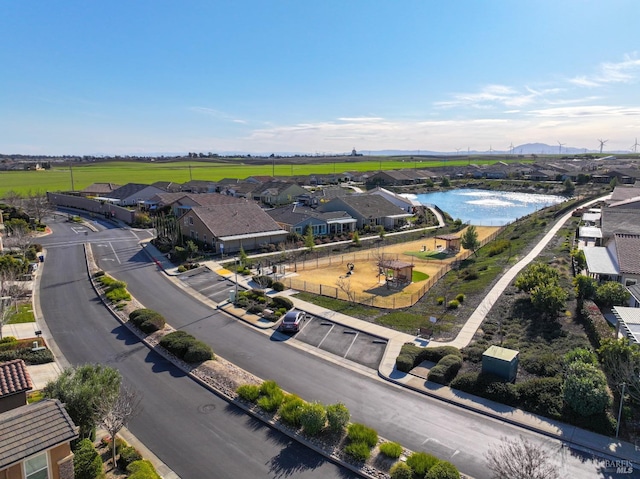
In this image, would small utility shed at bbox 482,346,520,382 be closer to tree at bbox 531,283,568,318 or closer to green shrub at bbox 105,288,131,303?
tree at bbox 531,283,568,318

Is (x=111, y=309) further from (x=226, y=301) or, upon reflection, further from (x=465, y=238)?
(x=465, y=238)

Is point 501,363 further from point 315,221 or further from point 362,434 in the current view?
point 315,221

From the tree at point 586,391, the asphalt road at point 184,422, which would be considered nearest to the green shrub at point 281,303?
the asphalt road at point 184,422

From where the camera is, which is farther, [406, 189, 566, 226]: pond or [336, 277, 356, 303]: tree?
[406, 189, 566, 226]: pond

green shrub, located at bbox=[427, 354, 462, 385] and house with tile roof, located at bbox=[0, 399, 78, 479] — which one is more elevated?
house with tile roof, located at bbox=[0, 399, 78, 479]

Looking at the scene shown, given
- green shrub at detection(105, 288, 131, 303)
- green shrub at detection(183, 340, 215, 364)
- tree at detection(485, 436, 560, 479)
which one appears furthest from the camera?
green shrub at detection(105, 288, 131, 303)

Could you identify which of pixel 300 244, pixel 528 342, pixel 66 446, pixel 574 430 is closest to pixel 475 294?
pixel 528 342

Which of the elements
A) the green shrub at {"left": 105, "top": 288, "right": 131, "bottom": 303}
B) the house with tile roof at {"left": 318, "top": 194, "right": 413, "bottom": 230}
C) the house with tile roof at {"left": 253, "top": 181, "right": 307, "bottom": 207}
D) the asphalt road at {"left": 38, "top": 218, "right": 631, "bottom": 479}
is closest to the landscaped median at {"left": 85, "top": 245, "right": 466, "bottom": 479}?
the asphalt road at {"left": 38, "top": 218, "right": 631, "bottom": 479}
